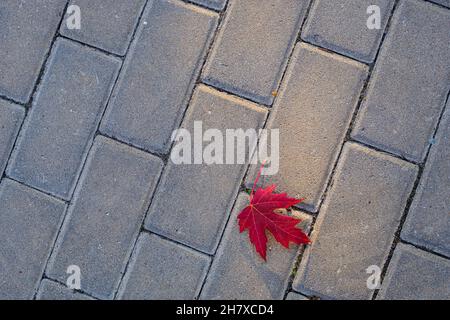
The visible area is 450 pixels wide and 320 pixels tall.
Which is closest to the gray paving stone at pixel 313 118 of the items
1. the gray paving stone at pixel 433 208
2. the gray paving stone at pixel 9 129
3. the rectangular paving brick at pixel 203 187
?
the rectangular paving brick at pixel 203 187

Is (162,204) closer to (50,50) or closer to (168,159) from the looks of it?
(168,159)

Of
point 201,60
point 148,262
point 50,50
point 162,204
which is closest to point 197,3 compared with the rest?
point 201,60

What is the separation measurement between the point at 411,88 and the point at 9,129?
6.63 feet

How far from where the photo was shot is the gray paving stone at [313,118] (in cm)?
228

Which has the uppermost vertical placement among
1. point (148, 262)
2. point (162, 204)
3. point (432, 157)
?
point (432, 157)

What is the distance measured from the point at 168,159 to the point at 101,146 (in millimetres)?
344

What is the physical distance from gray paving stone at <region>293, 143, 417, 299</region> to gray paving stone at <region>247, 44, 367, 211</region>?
9 cm

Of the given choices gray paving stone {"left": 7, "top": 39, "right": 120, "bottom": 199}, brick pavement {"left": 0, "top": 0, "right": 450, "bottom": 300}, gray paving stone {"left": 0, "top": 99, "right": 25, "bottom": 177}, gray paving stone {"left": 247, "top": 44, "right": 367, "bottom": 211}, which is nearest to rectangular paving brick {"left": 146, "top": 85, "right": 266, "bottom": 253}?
brick pavement {"left": 0, "top": 0, "right": 450, "bottom": 300}

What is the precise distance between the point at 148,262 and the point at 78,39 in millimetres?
1180

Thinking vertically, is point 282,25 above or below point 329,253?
above

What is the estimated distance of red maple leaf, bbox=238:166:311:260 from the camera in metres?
2.19

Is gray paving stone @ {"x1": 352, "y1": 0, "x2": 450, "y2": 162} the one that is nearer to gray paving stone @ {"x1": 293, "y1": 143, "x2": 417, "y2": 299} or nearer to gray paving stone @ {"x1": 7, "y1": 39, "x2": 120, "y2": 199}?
gray paving stone @ {"x1": 293, "y1": 143, "x2": 417, "y2": 299}

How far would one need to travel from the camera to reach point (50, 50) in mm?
2344

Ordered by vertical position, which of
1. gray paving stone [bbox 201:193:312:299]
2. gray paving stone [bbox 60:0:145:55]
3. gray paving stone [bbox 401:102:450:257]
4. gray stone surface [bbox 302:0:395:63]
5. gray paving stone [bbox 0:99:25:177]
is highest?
gray stone surface [bbox 302:0:395:63]
